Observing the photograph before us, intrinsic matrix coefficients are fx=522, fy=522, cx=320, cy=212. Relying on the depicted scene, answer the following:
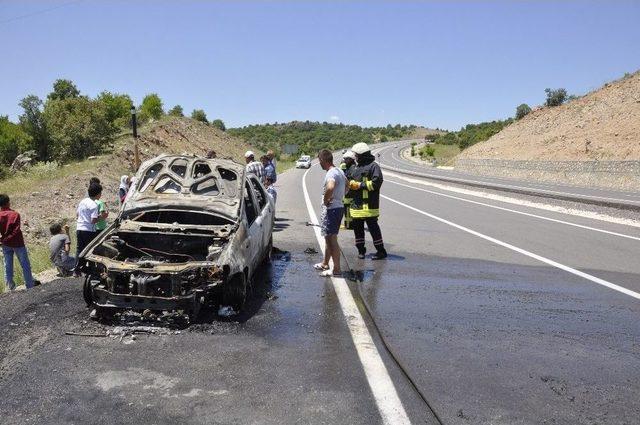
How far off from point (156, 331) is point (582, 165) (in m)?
38.3

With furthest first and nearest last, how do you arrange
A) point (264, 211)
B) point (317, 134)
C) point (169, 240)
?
point (317, 134)
point (264, 211)
point (169, 240)

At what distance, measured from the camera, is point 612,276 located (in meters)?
8.11

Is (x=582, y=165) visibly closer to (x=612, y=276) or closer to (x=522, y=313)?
(x=612, y=276)

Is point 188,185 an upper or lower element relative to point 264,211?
upper

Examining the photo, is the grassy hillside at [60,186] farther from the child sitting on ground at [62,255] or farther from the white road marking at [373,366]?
the white road marking at [373,366]

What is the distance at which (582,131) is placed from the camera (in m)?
54.0

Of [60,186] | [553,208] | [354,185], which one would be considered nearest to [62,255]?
[354,185]

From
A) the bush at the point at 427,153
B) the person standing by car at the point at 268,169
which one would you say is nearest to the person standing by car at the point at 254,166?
the person standing by car at the point at 268,169

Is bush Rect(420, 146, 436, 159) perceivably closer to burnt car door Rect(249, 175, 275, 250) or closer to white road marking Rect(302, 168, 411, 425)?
burnt car door Rect(249, 175, 275, 250)

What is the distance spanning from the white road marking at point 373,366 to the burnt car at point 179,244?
1.21 meters

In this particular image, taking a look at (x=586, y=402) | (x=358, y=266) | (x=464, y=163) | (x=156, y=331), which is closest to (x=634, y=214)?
(x=358, y=266)

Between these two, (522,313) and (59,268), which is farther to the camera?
(59,268)

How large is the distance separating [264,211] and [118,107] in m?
38.6

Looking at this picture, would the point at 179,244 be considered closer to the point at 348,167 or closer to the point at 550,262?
the point at 348,167
